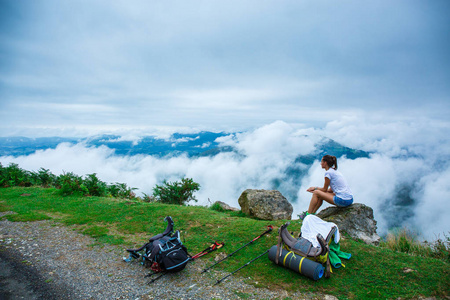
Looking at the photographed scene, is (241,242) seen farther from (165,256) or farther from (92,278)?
(92,278)

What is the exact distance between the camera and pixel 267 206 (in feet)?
40.0

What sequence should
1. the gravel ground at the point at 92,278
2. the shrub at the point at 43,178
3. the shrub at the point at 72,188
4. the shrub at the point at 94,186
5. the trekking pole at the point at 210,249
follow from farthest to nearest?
the shrub at the point at 43,178 < the shrub at the point at 94,186 < the shrub at the point at 72,188 < the trekking pole at the point at 210,249 < the gravel ground at the point at 92,278

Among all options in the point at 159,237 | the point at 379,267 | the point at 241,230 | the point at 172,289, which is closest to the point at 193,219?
the point at 241,230

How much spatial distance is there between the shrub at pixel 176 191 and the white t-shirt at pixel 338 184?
971 cm

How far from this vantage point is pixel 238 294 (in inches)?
211

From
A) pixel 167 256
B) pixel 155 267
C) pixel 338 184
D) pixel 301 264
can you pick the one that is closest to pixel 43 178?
A: pixel 155 267

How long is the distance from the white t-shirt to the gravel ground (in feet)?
16.5

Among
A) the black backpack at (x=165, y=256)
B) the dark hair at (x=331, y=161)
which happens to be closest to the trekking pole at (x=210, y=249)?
the black backpack at (x=165, y=256)

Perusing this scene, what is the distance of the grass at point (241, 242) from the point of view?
220 inches

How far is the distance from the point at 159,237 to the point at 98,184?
11.8 m

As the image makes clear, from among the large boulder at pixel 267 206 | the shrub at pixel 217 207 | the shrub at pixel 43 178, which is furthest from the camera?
the shrub at pixel 43 178

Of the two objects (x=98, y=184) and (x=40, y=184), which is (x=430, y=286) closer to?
(x=98, y=184)

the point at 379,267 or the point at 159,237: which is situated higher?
the point at 159,237

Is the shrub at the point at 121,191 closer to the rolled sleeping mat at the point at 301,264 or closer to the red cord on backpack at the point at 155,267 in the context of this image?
the red cord on backpack at the point at 155,267
